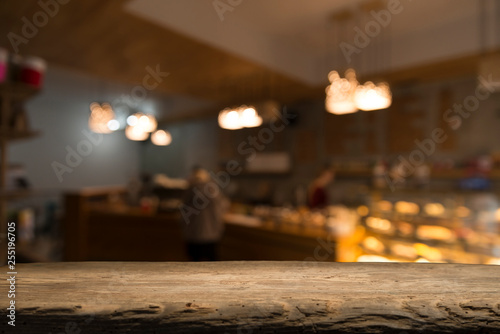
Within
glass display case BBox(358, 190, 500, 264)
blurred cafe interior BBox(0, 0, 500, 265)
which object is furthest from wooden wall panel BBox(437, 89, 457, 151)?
glass display case BBox(358, 190, 500, 264)

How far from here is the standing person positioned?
405 cm

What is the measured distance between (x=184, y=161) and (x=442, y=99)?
6.98 m

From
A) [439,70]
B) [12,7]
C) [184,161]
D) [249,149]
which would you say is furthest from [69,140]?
[439,70]

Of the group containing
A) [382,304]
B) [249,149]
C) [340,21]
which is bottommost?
[382,304]

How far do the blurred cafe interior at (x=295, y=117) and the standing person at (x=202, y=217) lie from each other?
0.02 metres

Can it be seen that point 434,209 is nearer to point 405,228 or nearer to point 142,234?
point 405,228

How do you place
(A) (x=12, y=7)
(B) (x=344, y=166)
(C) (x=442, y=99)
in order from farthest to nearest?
1. (B) (x=344, y=166)
2. (C) (x=442, y=99)
3. (A) (x=12, y=7)

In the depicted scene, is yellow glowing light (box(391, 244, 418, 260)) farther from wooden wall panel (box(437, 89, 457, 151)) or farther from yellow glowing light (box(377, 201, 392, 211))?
wooden wall panel (box(437, 89, 457, 151))

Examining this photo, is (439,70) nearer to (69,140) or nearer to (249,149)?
(249,149)

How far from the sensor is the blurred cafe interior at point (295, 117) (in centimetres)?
300

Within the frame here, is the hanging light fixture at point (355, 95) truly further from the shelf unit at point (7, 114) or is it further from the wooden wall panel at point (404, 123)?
the shelf unit at point (7, 114)

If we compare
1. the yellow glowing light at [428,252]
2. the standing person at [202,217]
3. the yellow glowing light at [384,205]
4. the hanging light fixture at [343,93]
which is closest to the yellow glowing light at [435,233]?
the yellow glowing light at [428,252]

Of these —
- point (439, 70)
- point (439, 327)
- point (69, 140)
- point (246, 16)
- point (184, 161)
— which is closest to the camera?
point (439, 327)

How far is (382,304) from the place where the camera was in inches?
23.5
